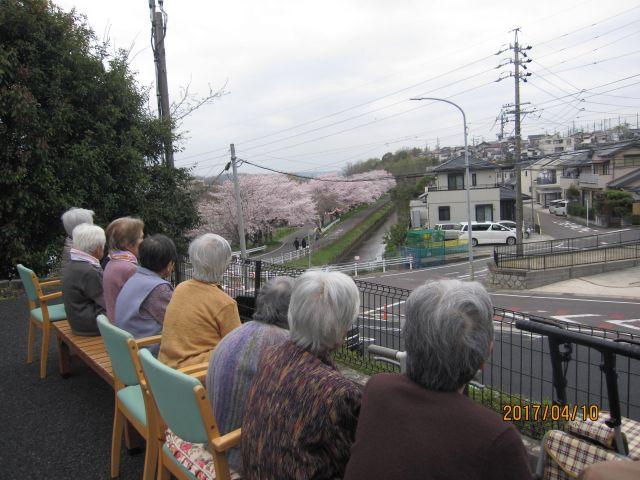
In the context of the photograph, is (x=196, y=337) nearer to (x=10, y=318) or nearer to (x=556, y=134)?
(x=10, y=318)

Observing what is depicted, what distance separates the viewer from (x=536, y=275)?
20266mm

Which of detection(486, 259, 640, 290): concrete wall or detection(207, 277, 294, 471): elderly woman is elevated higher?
detection(207, 277, 294, 471): elderly woman

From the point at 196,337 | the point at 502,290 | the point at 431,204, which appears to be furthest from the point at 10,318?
the point at 431,204

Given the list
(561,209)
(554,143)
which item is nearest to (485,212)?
(561,209)

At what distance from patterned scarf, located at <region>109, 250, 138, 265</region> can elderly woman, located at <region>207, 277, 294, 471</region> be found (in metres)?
1.87

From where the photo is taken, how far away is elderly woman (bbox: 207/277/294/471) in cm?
194

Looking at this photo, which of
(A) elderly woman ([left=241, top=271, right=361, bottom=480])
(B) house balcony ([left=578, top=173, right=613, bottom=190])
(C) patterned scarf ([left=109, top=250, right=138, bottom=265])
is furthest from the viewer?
(B) house balcony ([left=578, top=173, right=613, bottom=190])

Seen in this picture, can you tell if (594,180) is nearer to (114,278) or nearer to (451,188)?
(451,188)

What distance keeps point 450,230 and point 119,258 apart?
3346 cm

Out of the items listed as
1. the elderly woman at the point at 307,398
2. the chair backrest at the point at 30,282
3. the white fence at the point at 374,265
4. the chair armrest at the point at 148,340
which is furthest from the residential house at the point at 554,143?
the elderly woman at the point at 307,398

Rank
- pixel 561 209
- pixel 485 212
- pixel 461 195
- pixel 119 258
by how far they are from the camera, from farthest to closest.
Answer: pixel 561 209 < pixel 485 212 < pixel 461 195 < pixel 119 258

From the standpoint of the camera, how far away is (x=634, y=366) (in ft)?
23.1

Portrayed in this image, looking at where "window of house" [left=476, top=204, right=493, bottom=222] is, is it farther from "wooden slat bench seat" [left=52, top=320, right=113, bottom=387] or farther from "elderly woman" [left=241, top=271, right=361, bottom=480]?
"elderly woman" [left=241, top=271, right=361, bottom=480]
